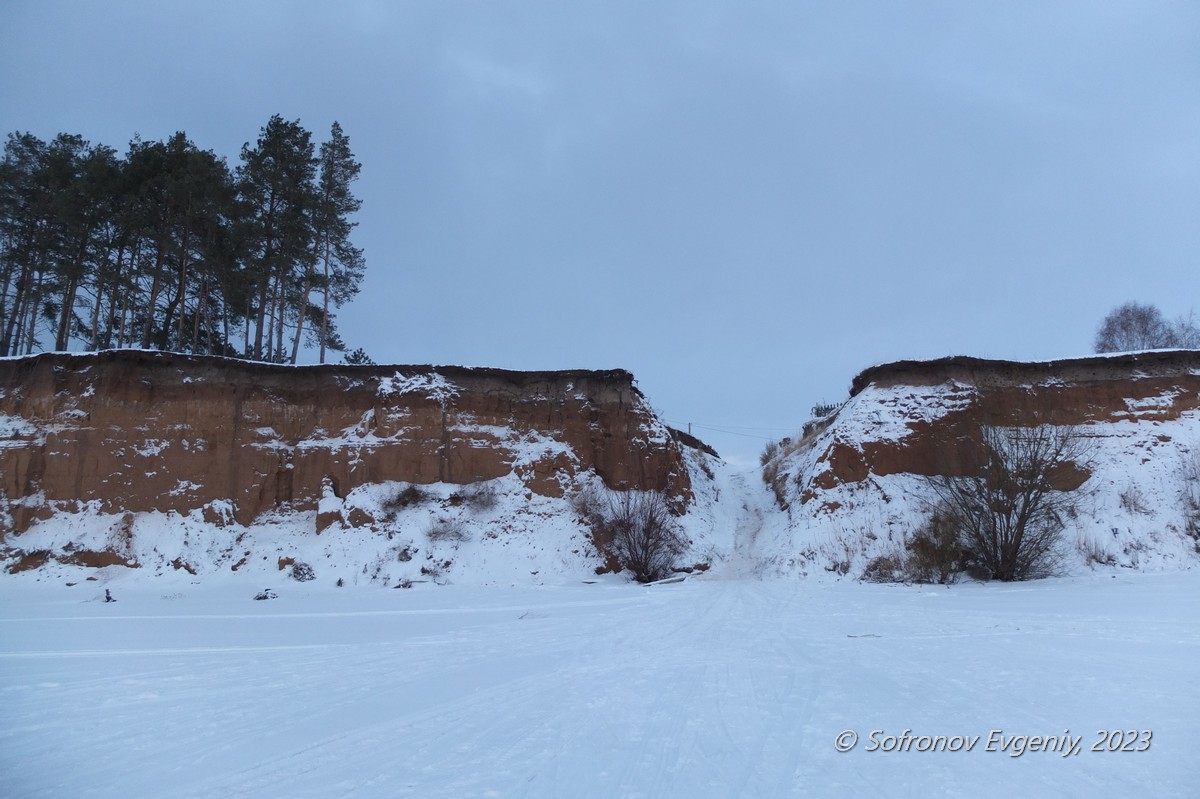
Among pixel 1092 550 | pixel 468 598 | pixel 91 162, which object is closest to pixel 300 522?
pixel 468 598

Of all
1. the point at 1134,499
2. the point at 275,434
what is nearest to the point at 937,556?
the point at 1134,499

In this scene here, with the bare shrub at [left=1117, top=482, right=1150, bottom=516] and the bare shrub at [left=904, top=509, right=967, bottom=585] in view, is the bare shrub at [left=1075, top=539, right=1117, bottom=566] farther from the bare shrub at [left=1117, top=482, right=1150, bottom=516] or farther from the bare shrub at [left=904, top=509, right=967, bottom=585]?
the bare shrub at [left=904, top=509, right=967, bottom=585]

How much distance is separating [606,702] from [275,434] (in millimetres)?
23050

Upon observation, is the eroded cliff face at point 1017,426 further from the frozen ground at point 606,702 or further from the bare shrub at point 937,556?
the frozen ground at point 606,702

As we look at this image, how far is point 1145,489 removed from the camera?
21297mm

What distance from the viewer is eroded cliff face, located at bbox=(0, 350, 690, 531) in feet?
79.0

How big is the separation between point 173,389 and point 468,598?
16.2 metres

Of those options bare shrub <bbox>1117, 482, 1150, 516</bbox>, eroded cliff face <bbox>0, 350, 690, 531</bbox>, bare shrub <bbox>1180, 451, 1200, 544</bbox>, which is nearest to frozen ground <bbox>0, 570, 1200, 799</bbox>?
bare shrub <bbox>1117, 482, 1150, 516</bbox>

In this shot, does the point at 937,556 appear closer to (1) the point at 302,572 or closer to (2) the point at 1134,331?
(1) the point at 302,572

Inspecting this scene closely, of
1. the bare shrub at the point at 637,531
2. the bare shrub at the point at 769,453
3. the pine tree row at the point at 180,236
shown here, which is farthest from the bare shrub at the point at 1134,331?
the pine tree row at the point at 180,236

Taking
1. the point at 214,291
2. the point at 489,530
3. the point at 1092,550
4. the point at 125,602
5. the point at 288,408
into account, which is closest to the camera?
the point at 125,602

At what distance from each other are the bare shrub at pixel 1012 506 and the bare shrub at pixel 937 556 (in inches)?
11.4

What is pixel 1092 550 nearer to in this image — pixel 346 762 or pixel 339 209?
pixel 346 762

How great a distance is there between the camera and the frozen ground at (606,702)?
473 cm
